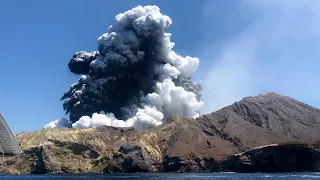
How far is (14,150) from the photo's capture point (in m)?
30.6

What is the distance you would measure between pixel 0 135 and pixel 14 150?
5.54 ft

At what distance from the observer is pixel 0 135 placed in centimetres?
2953

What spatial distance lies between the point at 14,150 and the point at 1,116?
2.57 meters

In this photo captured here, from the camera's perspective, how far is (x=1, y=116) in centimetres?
Answer: 2998

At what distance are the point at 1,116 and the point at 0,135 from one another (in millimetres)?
1326

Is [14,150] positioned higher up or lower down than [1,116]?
lower down
